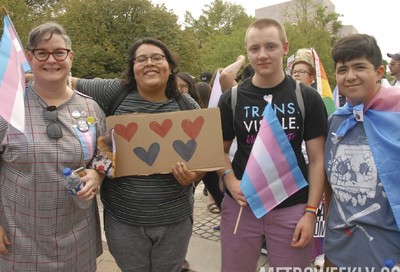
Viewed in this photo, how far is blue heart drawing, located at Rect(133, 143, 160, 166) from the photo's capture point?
7.22ft

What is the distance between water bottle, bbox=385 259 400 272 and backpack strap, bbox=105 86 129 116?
1.79 metres

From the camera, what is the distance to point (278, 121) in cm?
206


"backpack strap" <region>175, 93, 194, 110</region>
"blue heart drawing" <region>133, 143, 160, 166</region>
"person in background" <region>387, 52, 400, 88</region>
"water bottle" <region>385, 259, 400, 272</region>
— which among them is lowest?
"water bottle" <region>385, 259, 400, 272</region>

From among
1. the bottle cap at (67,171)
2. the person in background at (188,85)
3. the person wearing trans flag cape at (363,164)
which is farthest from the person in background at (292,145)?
the person in background at (188,85)

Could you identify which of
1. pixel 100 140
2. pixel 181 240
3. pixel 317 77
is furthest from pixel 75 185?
pixel 317 77

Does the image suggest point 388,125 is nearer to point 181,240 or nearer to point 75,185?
point 181,240

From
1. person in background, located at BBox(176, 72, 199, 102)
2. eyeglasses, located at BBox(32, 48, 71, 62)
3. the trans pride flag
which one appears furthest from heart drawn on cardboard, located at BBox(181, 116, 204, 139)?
the trans pride flag

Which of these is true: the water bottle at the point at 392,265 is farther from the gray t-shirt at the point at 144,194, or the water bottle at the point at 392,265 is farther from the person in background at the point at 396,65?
the person in background at the point at 396,65

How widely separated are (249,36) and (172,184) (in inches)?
41.9

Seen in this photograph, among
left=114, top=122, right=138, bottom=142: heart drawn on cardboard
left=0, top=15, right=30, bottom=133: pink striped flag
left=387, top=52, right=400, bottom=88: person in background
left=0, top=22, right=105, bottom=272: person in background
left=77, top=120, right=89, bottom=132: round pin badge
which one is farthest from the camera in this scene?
left=387, top=52, right=400, bottom=88: person in background

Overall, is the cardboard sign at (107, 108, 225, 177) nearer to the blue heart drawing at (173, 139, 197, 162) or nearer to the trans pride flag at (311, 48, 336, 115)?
the blue heart drawing at (173, 139, 197, 162)

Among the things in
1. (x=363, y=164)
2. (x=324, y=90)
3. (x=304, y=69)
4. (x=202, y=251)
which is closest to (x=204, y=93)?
(x=304, y=69)

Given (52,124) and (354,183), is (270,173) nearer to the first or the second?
(354,183)

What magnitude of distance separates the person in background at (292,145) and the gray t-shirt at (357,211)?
0.40 ft
